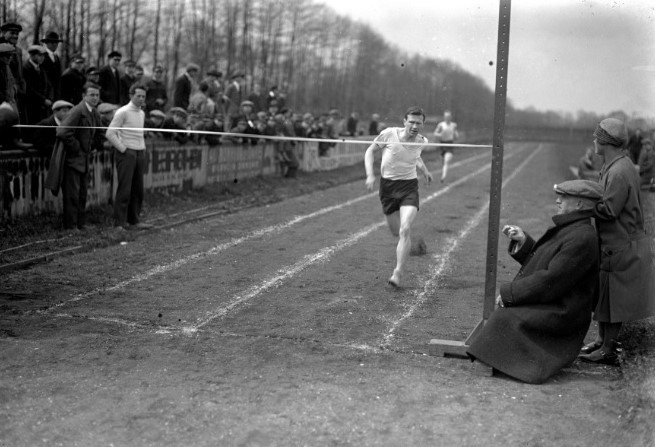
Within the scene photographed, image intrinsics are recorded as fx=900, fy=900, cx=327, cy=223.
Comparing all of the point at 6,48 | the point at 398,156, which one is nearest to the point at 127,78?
the point at 6,48

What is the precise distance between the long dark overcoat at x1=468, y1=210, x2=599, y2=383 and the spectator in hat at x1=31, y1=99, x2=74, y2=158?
8480 mm

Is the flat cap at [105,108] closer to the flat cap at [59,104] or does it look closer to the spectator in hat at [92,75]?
the spectator in hat at [92,75]

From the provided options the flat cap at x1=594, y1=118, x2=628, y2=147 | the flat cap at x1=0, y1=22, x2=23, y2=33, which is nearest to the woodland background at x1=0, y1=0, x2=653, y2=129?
the flat cap at x1=594, y1=118, x2=628, y2=147

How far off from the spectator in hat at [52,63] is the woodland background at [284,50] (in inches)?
57.5

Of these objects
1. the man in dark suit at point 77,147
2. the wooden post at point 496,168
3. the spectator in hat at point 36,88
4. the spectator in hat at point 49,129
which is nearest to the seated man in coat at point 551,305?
the wooden post at point 496,168

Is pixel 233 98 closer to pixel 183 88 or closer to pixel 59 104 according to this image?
pixel 183 88

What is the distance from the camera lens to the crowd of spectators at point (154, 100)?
12.9 meters

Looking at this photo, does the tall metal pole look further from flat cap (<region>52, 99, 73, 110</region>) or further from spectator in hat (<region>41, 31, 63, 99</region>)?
spectator in hat (<region>41, 31, 63, 99</region>)

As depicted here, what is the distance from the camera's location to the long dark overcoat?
6.32 metres

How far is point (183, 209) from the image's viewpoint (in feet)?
54.2

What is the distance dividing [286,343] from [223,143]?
555 inches

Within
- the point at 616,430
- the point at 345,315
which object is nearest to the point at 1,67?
the point at 345,315

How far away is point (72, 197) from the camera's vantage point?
12.8 meters

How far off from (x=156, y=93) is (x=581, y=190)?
12226 mm
